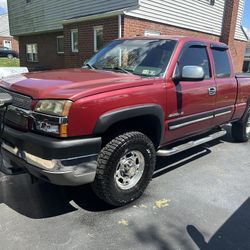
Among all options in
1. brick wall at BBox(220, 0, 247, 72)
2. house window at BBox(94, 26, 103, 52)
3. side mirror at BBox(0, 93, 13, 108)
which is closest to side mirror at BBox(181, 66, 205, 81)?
side mirror at BBox(0, 93, 13, 108)

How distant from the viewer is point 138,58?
3.98m

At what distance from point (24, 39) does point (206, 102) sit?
60.2 ft

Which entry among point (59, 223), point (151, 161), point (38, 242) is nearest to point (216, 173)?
point (151, 161)

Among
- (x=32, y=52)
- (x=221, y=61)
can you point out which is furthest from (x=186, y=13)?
(x=32, y=52)

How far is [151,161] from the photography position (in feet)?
11.9

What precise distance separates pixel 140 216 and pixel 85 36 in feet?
36.2

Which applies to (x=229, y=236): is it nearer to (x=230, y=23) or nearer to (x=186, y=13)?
(x=186, y=13)

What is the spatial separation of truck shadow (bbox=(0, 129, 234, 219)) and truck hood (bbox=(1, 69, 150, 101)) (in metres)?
1.32

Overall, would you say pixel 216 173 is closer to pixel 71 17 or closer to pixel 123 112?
pixel 123 112

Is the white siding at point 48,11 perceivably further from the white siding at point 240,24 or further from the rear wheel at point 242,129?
the white siding at point 240,24

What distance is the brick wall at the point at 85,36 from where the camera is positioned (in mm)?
11453

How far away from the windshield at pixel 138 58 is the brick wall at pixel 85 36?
7.26 meters

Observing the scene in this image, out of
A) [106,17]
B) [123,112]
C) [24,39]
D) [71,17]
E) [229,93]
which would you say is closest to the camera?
[123,112]

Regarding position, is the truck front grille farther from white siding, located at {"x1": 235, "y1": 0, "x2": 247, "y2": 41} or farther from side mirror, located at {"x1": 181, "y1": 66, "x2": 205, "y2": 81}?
white siding, located at {"x1": 235, "y1": 0, "x2": 247, "y2": 41}
